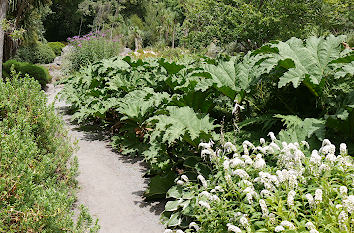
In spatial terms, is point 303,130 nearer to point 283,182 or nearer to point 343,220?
point 283,182

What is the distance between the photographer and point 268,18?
1416 cm

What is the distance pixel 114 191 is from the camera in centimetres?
375

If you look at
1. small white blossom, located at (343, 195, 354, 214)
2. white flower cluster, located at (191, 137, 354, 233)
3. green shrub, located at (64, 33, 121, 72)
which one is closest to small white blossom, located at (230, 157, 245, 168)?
white flower cluster, located at (191, 137, 354, 233)

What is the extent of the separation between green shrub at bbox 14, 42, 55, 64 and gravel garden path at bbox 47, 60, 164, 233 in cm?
1985

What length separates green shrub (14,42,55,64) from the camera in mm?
22125

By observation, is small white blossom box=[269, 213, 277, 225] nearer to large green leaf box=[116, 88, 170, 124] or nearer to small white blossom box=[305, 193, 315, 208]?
small white blossom box=[305, 193, 315, 208]

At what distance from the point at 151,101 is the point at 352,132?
261 centimetres

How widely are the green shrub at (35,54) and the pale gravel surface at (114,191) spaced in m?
19.8

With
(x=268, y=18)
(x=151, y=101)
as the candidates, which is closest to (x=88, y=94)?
(x=151, y=101)

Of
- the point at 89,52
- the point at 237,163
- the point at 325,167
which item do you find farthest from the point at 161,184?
the point at 89,52

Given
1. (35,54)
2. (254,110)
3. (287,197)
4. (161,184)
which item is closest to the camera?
(287,197)

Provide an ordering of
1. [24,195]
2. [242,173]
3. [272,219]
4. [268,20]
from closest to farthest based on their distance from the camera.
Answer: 1. [272,219]
2. [24,195]
3. [242,173]
4. [268,20]

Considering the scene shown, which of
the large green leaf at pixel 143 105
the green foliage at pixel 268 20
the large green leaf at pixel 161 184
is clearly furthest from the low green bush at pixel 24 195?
the green foliage at pixel 268 20

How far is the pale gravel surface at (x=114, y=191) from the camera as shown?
3.10 meters
